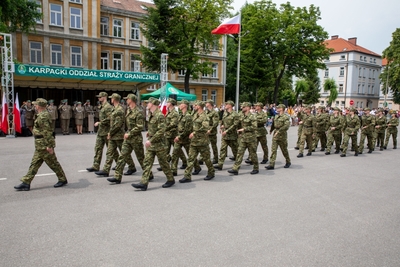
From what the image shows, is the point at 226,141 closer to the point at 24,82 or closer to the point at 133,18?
the point at 24,82

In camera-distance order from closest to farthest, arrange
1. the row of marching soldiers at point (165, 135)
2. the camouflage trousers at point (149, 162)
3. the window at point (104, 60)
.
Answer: the camouflage trousers at point (149, 162), the row of marching soldiers at point (165, 135), the window at point (104, 60)

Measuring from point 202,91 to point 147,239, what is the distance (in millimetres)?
40816

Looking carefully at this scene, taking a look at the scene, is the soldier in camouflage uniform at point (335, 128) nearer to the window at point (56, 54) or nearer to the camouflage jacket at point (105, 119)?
the camouflage jacket at point (105, 119)

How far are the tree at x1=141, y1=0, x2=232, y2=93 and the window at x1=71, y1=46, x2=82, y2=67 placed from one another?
7.67 metres

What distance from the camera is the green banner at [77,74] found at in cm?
1711

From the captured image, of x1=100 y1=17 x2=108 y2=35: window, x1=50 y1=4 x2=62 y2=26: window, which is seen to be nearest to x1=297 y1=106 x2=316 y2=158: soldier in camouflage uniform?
x1=50 y1=4 x2=62 y2=26: window

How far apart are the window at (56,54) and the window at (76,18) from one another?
2716mm

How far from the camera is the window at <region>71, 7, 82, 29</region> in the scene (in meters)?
34.1

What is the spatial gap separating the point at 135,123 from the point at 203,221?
10.9ft

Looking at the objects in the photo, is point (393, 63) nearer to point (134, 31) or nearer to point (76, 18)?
point (134, 31)

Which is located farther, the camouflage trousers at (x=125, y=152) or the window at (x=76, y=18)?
the window at (x=76, y=18)

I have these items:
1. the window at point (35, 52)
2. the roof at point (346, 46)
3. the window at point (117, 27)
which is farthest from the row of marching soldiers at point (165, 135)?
the roof at point (346, 46)

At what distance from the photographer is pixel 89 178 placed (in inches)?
317

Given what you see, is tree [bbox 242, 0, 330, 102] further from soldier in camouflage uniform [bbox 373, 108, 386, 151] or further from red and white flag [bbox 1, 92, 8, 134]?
red and white flag [bbox 1, 92, 8, 134]
